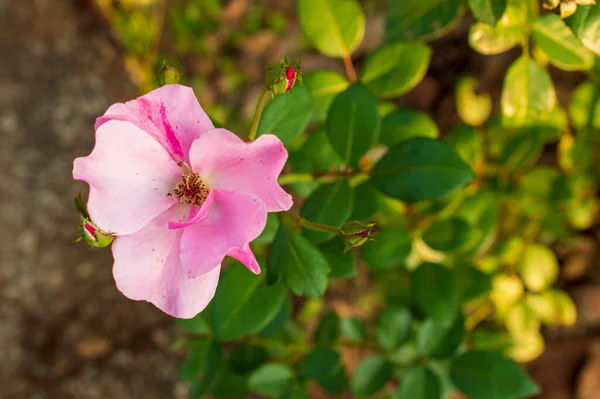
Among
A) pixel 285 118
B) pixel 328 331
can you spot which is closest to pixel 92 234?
pixel 285 118

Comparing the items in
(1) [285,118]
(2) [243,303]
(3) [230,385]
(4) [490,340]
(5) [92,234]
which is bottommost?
(4) [490,340]

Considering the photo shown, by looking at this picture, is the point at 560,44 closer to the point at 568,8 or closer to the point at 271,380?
the point at 568,8

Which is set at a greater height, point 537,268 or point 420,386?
point 420,386

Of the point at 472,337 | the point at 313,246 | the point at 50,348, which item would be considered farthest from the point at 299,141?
the point at 50,348

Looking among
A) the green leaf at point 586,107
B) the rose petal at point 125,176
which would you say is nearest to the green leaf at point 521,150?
the green leaf at point 586,107

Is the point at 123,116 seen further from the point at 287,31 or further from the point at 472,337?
the point at 287,31

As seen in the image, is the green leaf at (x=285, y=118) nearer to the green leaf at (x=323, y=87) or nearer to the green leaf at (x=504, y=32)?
the green leaf at (x=323, y=87)

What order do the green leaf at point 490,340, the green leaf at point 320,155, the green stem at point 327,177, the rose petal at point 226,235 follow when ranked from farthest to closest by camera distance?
1. the green leaf at point 490,340
2. the green leaf at point 320,155
3. the green stem at point 327,177
4. the rose petal at point 226,235
